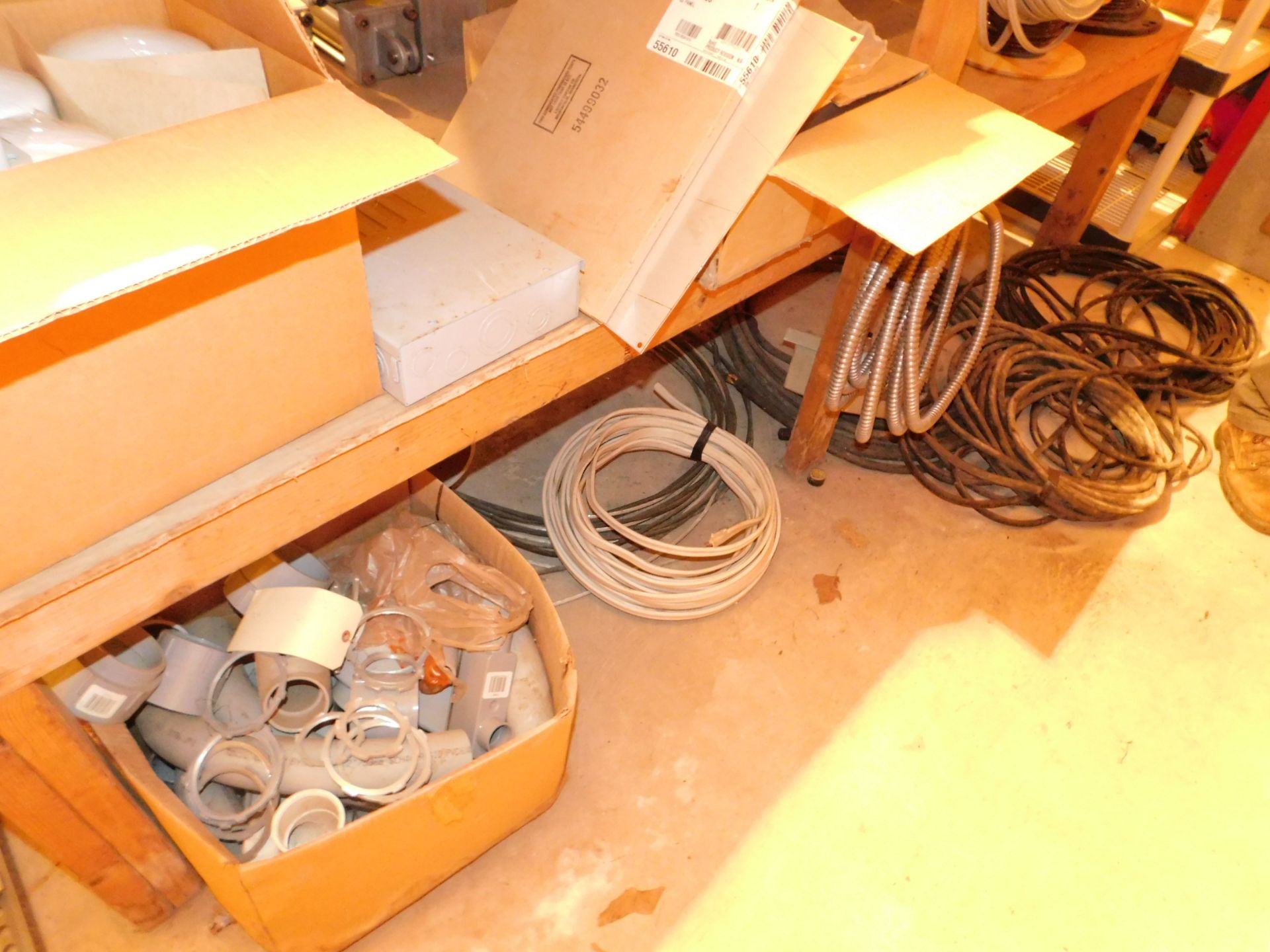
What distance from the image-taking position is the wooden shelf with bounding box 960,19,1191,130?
1.39 meters

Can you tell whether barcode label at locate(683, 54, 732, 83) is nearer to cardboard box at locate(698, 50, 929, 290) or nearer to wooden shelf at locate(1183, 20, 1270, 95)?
cardboard box at locate(698, 50, 929, 290)

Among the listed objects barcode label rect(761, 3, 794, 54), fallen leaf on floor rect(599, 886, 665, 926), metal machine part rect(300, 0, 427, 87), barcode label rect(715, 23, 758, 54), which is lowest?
fallen leaf on floor rect(599, 886, 665, 926)

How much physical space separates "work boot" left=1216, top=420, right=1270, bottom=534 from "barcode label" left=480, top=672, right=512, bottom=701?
1.55 m

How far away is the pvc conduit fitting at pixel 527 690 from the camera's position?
1.15 meters

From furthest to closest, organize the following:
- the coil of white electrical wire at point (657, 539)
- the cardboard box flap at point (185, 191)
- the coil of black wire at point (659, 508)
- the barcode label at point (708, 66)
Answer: the coil of black wire at point (659, 508) < the coil of white electrical wire at point (657, 539) < the barcode label at point (708, 66) < the cardboard box flap at point (185, 191)

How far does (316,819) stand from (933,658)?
1009 millimetres

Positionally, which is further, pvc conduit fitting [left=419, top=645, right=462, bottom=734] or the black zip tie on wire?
the black zip tie on wire

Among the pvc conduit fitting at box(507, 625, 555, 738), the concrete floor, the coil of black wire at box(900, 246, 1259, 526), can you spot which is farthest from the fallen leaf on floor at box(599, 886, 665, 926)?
the coil of black wire at box(900, 246, 1259, 526)

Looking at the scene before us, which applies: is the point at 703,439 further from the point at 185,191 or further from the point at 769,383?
the point at 185,191

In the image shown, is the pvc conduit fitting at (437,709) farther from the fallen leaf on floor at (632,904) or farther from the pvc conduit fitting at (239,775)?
the fallen leaf on floor at (632,904)

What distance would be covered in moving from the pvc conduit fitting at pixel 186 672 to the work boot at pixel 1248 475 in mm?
1904

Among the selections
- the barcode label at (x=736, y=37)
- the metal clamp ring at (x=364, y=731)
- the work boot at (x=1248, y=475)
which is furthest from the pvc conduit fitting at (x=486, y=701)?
the work boot at (x=1248, y=475)

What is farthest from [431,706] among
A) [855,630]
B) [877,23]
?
[877,23]

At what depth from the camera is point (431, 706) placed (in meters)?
1.14
